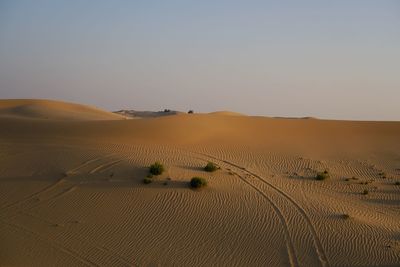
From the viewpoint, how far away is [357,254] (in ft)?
40.5

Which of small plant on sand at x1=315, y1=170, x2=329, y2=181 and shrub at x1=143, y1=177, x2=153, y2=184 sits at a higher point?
small plant on sand at x1=315, y1=170, x2=329, y2=181

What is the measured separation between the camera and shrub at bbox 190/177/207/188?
16484 mm

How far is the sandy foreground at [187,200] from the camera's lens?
12.3m

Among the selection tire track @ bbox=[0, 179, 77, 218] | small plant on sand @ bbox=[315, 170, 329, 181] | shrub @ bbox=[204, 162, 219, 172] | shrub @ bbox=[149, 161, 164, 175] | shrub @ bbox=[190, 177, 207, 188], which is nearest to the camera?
tire track @ bbox=[0, 179, 77, 218]

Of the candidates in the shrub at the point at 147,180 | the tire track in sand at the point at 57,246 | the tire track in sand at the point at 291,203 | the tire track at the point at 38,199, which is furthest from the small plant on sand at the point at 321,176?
→ the tire track in sand at the point at 57,246

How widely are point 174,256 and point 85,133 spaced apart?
13.5 metres

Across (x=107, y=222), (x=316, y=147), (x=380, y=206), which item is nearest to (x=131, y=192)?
(x=107, y=222)

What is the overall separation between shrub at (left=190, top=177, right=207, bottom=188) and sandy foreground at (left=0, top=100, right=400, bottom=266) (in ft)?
1.00

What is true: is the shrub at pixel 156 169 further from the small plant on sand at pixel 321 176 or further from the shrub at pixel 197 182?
the small plant on sand at pixel 321 176

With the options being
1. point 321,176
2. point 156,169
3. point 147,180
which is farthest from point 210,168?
point 321,176

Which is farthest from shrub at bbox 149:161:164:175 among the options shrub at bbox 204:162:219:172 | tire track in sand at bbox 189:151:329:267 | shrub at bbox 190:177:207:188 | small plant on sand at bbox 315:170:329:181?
small plant on sand at bbox 315:170:329:181

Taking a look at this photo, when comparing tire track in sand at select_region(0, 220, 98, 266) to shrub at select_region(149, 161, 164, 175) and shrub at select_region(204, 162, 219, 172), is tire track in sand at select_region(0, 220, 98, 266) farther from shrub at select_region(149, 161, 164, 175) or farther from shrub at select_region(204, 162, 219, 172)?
shrub at select_region(204, 162, 219, 172)

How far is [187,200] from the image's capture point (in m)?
15.6

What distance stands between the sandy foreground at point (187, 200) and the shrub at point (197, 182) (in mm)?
304
